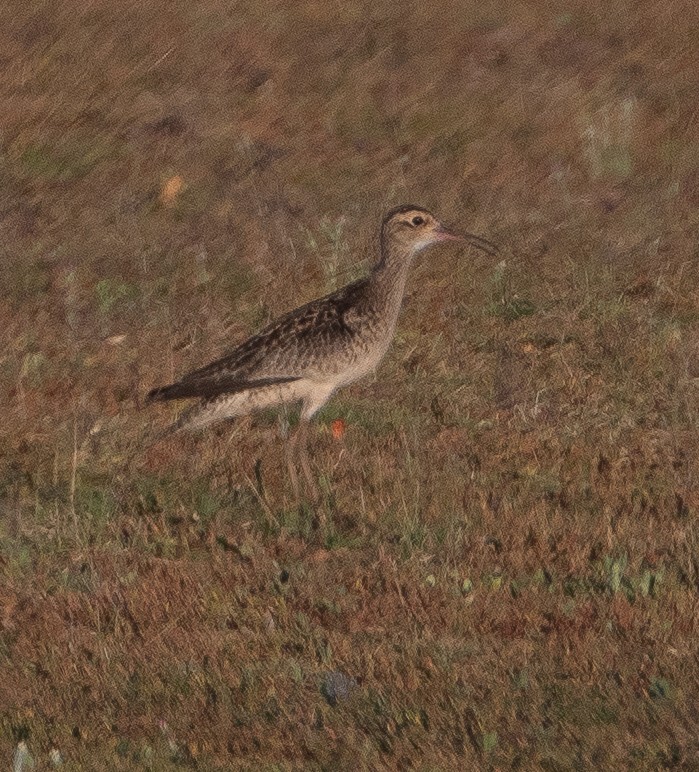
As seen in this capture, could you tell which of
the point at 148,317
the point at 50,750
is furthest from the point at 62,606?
the point at 148,317

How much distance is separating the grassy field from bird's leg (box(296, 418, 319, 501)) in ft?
0.35

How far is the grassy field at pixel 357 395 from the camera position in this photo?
724 centimetres

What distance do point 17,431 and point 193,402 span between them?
117 centimetres

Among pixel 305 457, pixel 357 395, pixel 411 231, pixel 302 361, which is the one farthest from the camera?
pixel 357 395

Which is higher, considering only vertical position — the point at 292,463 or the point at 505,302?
the point at 292,463

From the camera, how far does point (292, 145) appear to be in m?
16.5

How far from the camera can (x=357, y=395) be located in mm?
12188

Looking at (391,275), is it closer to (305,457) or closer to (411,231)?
(411,231)

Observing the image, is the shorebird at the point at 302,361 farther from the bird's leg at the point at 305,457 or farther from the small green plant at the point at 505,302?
the small green plant at the point at 505,302

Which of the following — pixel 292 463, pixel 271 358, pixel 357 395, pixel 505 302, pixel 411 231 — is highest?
pixel 271 358

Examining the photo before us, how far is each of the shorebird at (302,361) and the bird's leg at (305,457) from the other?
0.05 feet

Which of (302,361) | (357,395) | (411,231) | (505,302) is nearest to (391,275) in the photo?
(411,231)

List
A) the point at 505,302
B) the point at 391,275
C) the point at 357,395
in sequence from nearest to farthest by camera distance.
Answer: the point at 391,275 < the point at 357,395 < the point at 505,302

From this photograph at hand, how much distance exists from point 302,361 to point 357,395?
142 centimetres
